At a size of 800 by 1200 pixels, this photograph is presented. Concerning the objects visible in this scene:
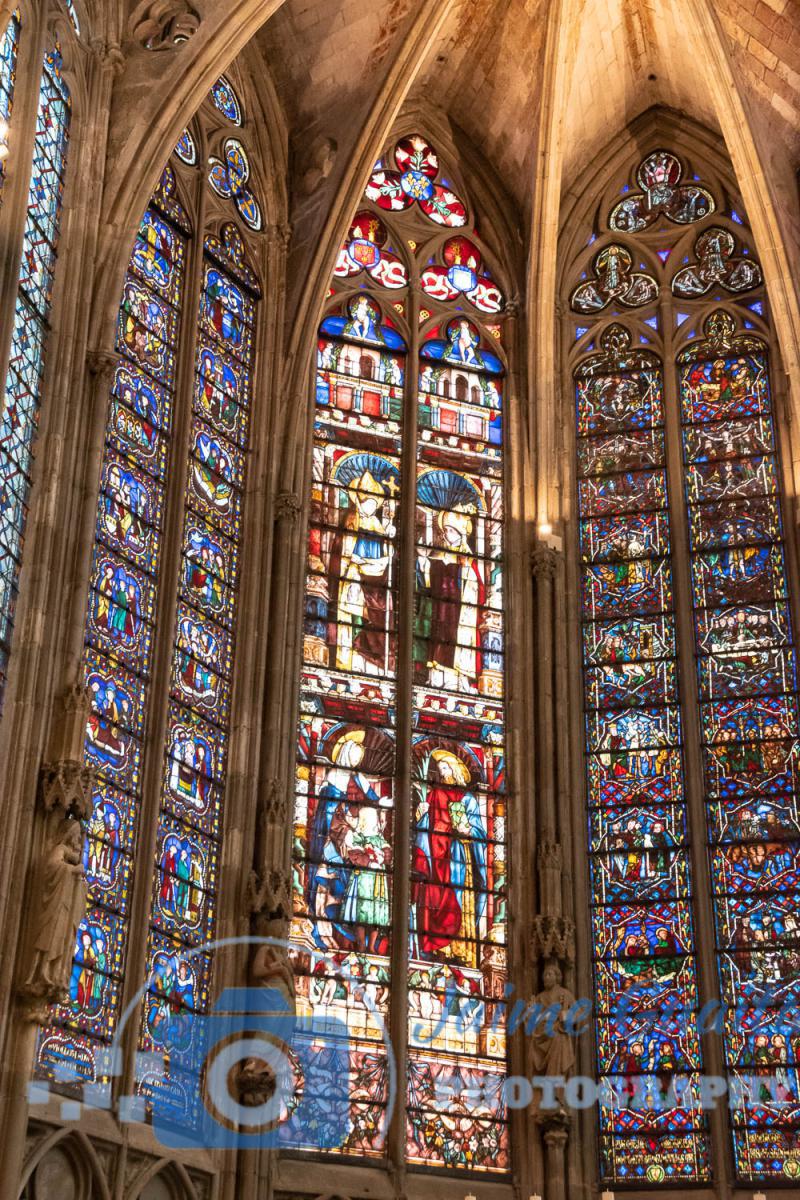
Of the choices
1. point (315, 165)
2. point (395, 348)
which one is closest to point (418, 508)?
point (395, 348)

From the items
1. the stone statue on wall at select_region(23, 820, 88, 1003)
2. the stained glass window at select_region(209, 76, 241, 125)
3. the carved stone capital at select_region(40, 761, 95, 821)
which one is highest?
the stained glass window at select_region(209, 76, 241, 125)

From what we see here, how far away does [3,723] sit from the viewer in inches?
555

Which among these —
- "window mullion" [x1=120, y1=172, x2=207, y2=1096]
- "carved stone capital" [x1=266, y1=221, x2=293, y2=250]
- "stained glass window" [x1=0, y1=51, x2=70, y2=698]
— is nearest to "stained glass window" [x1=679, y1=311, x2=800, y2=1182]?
"carved stone capital" [x1=266, y1=221, x2=293, y2=250]

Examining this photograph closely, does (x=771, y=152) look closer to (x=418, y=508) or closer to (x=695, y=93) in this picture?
(x=695, y=93)

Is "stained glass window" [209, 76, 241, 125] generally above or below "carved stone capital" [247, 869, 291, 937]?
above

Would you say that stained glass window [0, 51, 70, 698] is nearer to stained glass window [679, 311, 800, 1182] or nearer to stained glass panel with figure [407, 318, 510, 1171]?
stained glass panel with figure [407, 318, 510, 1171]

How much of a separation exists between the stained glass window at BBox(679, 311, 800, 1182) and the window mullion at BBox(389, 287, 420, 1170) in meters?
2.59

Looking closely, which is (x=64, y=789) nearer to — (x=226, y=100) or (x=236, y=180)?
(x=236, y=180)

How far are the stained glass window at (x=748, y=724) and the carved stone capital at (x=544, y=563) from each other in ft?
4.22

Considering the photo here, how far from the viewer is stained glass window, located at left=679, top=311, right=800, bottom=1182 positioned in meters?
16.7

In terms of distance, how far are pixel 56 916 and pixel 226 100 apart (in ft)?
29.5

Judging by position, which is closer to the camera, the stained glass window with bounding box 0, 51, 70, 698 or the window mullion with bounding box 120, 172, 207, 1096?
the stained glass window with bounding box 0, 51, 70, 698

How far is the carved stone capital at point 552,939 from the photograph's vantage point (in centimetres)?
1692

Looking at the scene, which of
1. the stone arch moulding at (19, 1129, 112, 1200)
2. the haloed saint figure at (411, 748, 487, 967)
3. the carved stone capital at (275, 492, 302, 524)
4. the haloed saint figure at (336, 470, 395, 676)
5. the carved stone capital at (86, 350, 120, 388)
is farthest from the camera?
the haloed saint figure at (336, 470, 395, 676)
